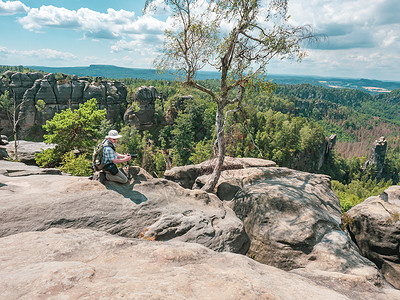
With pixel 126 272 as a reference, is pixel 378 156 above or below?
below

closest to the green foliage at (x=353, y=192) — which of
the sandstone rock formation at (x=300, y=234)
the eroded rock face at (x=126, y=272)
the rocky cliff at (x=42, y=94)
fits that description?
the sandstone rock formation at (x=300, y=234)

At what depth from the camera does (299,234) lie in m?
9.41

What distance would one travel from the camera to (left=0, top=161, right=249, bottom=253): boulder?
7887 mm

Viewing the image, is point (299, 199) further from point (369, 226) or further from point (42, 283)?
point (42, 283)

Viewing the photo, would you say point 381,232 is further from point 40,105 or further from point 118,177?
point 40,105

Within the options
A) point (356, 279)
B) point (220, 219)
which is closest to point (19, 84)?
point (220, 219)

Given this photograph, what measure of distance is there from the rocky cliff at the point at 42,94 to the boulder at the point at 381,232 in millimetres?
76956

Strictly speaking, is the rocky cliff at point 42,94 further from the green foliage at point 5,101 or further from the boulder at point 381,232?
the boulder at point 381,232

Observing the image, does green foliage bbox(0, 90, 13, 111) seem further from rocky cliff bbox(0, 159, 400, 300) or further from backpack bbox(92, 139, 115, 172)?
backpack bbox(92, 139, 115, 172)

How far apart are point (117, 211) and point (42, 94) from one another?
7801 cm

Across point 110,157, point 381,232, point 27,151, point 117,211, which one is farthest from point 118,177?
point 27,151

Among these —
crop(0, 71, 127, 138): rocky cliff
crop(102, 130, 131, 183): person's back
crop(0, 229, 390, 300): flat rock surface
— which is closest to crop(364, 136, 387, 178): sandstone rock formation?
crop(0, 71, 127, 138): rocky cliff

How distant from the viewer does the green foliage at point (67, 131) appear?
21.1 meters

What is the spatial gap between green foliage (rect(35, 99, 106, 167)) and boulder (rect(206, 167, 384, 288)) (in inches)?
643
